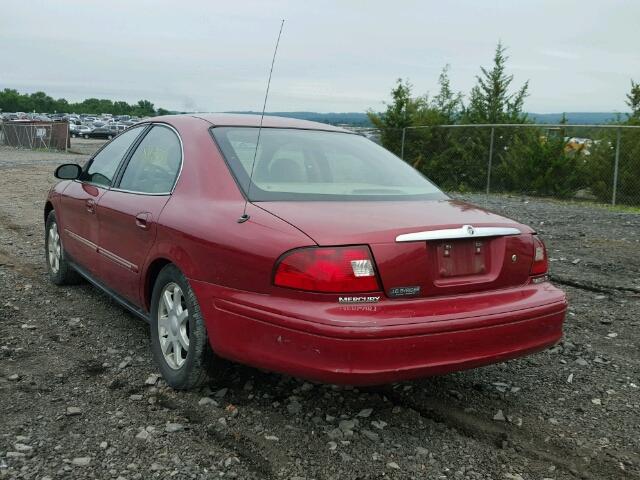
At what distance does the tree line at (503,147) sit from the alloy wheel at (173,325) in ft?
41.7

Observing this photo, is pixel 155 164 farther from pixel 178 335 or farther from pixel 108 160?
pixel 178 335

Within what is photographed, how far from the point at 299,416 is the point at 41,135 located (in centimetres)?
3728

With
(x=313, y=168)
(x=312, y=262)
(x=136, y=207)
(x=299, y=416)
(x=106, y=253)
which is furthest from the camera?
(x=106, y=253)

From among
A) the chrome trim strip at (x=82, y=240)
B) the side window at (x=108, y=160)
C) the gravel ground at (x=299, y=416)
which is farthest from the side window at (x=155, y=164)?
the gravel ground at (x=299, y=416)

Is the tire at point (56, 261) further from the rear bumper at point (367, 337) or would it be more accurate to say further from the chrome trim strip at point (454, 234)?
the chrome trim strip at point (454, 234)

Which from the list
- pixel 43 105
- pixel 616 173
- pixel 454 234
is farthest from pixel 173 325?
pixel 43 105

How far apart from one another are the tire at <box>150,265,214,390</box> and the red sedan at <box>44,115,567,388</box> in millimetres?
11

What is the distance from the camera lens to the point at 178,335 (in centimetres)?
374

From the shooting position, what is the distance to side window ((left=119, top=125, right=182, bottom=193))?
4094 millimetres

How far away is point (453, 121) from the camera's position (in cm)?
1927

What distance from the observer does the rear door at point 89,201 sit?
4.95m

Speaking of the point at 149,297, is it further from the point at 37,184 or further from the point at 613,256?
the point at 37,184

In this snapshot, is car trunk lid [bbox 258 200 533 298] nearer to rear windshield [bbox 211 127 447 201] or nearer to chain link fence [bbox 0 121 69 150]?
rear windshield [bbox 211 127 447 201]

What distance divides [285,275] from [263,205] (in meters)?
0.50
